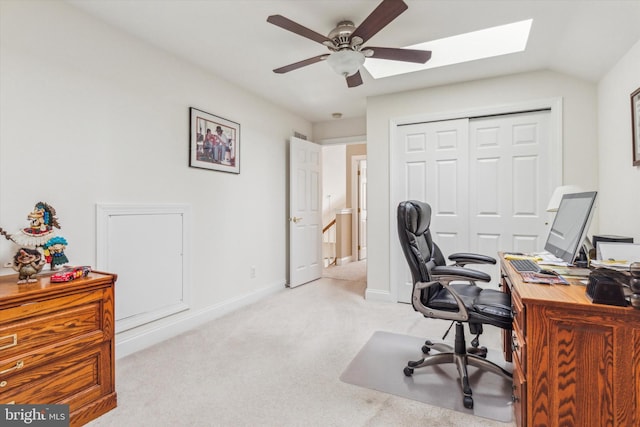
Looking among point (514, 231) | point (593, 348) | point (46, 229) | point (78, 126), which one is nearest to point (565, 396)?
point (593, 348)

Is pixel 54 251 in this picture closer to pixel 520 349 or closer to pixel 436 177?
pixel 520 349

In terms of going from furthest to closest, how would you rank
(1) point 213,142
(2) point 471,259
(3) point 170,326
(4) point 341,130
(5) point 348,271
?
1. (5) point 348,271
2. (4) point 341,130
3. (1) point 213,142
4. (3) point 170,326
5. (2) point 471,259

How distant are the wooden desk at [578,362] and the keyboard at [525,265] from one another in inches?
16.0

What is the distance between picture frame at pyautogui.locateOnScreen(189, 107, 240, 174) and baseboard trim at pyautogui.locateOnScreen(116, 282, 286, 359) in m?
1.37

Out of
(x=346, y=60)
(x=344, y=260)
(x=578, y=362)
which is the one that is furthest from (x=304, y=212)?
(x=578, y=362)

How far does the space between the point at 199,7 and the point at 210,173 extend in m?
1.46

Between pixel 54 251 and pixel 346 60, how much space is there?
2.15 meters

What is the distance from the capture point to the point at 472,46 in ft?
9.40

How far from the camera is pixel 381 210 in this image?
3.71 metres

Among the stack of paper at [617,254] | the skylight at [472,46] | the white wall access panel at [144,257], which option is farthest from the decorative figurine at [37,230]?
the stack of paper at [617,254]

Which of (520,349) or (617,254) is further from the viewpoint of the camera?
(617,254)

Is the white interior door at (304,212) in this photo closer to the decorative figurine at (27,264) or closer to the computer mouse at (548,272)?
the decorative figurine at (27,264)

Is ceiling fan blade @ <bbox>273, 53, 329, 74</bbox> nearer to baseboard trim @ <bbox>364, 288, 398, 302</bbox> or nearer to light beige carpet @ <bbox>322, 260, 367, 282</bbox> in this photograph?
baseboard trim @ <bbox>364, 288, 398, 302</bbox>

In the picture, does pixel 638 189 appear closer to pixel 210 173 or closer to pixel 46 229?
pixel 210 173
